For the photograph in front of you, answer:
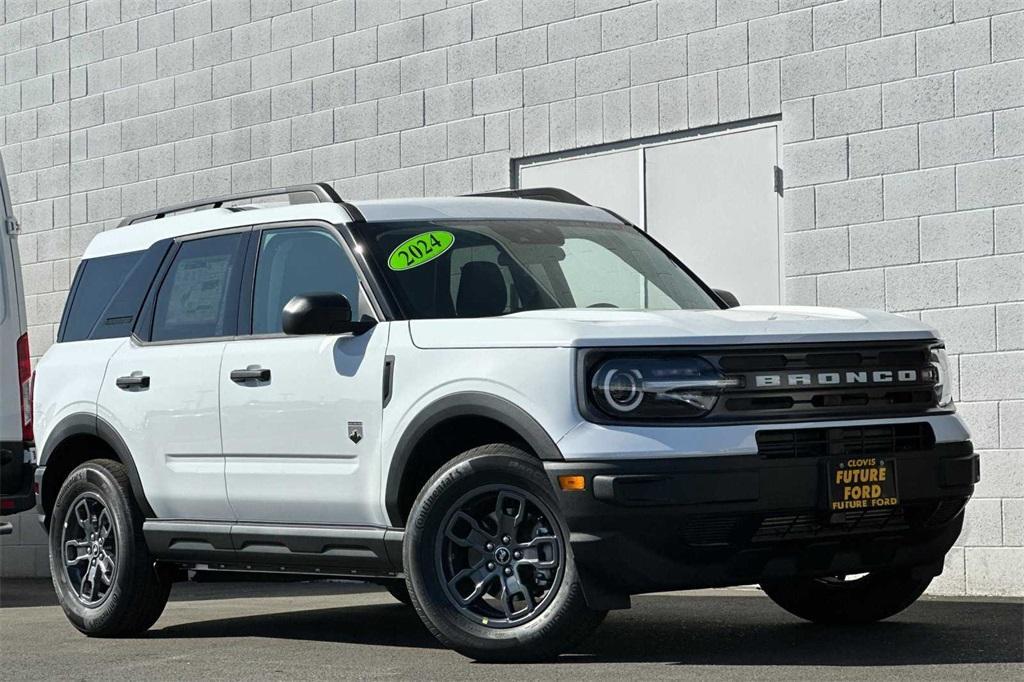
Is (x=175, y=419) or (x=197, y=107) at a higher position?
(x=197, y=107)

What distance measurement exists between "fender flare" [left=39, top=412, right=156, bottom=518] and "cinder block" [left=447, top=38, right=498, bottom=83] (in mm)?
4870

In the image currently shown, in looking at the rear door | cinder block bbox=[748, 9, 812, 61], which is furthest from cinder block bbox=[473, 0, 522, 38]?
the rear door

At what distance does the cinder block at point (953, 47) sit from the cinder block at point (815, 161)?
2.34 ft

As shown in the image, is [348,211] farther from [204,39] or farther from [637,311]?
[204,39]

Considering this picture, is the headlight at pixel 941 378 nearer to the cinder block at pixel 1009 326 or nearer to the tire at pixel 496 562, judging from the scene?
the tire at pixel 496 562

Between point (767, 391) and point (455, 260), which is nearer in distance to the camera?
point (767, 391)

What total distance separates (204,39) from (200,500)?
300 inches

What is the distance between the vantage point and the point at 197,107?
1503 centimetres

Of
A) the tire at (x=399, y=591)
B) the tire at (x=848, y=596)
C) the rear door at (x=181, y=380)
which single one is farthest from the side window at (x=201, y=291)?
the tire at (x=848, y=596)

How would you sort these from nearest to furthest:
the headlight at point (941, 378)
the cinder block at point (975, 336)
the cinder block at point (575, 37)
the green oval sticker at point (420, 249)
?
the headlight at point (941, 378) < the green oval sticker at point (420, 249) < the cinder block at point (975, 336) < the cinder block at point (575, 37)

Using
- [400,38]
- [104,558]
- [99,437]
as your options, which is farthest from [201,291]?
[400,38]

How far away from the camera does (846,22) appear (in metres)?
10.9

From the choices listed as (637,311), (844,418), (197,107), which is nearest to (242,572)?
(637,311)

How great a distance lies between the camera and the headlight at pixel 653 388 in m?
6.57
